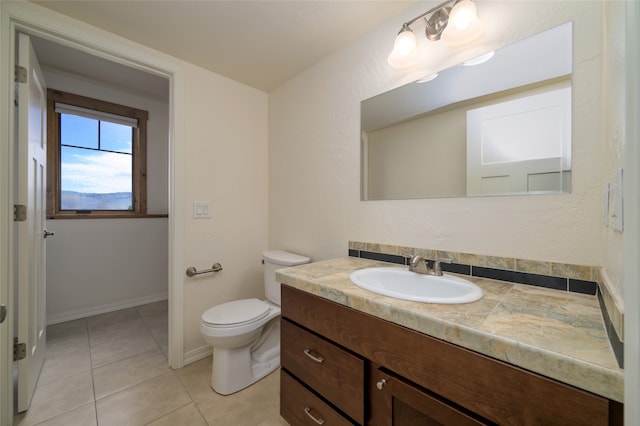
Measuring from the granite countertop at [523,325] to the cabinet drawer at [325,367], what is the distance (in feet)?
0.67

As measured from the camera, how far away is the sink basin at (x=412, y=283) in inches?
37.7

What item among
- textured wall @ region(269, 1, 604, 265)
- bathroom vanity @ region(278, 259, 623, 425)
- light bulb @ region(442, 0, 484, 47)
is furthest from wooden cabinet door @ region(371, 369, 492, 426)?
light bulb @ region(442, 0, 484, 47)

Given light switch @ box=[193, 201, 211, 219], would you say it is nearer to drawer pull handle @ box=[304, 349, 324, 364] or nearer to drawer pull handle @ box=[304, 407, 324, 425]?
drawer pull handle @ box=[304, 349, 324, 364]

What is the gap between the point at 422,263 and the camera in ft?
3.71

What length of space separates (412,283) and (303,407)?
718mm

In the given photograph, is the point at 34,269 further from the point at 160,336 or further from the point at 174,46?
the point at 174,46

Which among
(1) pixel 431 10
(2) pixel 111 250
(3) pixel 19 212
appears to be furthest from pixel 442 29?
(2) pixel 111 250

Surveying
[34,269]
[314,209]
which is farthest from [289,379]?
[34,269]

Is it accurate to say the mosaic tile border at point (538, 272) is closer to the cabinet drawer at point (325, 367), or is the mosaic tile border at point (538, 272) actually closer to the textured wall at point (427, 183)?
the textured wall at point (427, 183)

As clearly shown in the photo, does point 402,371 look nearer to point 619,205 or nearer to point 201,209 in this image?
point 619,205

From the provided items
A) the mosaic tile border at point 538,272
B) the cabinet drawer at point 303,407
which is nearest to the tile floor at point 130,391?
the cabinet drawer at point 303,407

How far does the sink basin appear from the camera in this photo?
3.14 feet

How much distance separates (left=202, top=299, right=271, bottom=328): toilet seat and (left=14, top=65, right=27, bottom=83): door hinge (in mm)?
1599

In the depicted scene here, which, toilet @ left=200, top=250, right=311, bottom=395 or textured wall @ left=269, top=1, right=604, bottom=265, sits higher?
textured wall @ left=269, top=1, right=604, bottom=265
